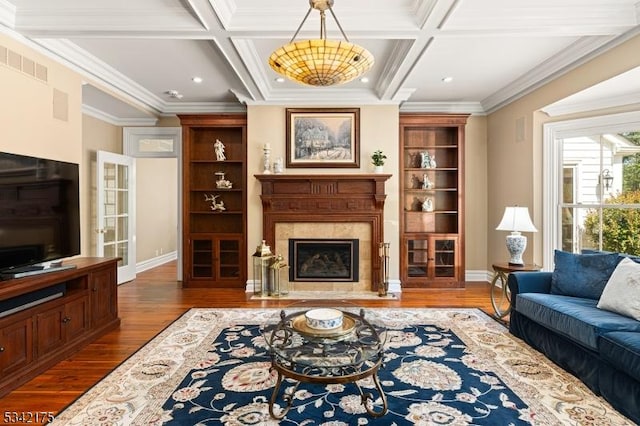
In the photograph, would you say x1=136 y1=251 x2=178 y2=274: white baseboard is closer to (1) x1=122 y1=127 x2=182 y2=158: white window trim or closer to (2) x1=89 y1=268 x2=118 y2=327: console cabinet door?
(1) x1=122 y1=127 x2=182 y2=158: white window trim

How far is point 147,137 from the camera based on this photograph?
6211 millimetres

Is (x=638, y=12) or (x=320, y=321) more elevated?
(x=638, y=12)

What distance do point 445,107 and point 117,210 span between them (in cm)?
557

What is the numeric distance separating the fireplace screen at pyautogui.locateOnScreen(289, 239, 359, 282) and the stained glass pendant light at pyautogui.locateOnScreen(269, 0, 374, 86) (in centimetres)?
329

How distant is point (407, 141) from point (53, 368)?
525cm

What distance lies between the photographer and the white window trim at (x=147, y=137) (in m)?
6.15

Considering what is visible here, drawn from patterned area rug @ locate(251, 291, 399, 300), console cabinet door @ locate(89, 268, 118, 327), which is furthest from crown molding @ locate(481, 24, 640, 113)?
console cabinet door @ locate(89, 268, 118, 327)

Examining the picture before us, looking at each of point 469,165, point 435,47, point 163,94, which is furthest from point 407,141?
point 163,94

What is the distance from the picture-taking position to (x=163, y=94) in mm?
5434

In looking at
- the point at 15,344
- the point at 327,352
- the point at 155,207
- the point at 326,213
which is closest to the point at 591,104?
the point at 326,213

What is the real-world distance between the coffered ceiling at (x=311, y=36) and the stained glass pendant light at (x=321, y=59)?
3.22ft

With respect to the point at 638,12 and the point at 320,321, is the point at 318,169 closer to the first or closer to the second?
the point at 320,321

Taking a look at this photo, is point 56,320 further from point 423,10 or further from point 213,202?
point 423,10

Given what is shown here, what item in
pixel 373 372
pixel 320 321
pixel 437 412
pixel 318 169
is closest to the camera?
pixel 373 372
